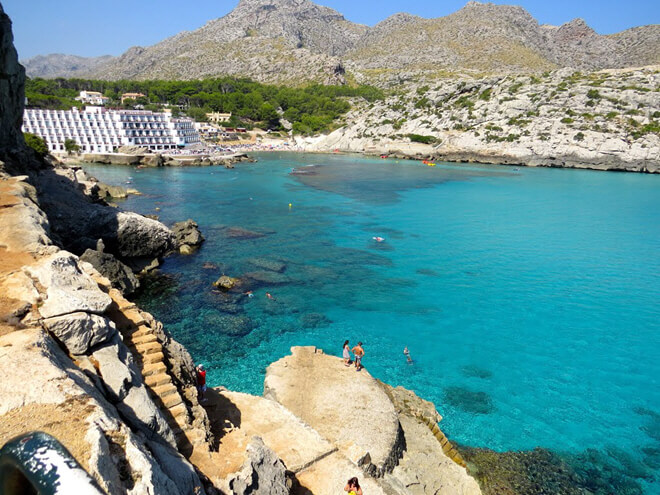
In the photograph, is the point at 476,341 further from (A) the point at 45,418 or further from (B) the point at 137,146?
(B) the point at 137,146

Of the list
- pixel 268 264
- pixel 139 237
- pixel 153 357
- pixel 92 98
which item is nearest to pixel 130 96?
pixel 92 98

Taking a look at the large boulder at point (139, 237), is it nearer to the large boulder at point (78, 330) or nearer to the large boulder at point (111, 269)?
the large boulder at point (111, 269)

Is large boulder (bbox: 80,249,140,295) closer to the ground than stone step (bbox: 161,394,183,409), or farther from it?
closer to the ground

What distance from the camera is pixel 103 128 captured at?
105 meters

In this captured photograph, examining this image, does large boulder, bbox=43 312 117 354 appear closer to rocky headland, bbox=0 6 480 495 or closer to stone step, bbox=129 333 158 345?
rocky headland, bbox=0 6 480 495

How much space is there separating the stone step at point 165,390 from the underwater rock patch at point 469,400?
12.9 m

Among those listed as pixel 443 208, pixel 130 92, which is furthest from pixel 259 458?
pixel 130 92

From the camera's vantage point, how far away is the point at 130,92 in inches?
6654

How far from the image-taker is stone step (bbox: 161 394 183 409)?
1073cm

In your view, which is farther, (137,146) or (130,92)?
(130,92)

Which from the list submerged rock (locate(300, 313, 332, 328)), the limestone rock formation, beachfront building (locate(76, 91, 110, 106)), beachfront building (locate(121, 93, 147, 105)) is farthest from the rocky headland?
beachfront building (locate(121, 93, 147, 105))

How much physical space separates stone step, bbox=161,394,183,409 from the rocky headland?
3 centimetres

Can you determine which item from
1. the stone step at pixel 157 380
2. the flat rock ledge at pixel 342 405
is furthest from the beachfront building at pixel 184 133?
the stone step at pixel 157 380

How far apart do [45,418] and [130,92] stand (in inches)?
7644
